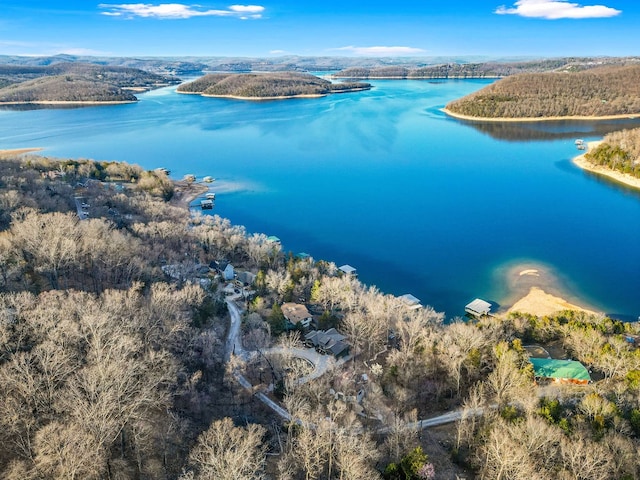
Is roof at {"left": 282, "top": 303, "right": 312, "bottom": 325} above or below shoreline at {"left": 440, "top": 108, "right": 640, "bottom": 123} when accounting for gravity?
below

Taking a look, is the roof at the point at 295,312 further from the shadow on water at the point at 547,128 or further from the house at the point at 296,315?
the shadow on water at the point at 547,128

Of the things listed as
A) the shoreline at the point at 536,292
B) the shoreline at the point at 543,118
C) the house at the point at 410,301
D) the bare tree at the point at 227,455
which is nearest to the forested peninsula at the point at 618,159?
the shoreline at the point at 536,292

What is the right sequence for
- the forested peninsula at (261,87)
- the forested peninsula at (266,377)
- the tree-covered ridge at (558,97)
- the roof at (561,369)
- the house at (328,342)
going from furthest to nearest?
the forested peninsula at (261,87)
the tree-covered ridge at (558,97)
the house at (328,342)
the roof at (561,369)
the forested peninsula at (266,377)

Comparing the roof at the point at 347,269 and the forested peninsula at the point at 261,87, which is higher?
the forested peninsula at the point at 261,87

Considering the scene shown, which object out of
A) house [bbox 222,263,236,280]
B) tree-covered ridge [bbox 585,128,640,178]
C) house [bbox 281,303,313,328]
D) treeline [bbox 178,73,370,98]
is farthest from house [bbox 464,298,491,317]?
treeline [bbox 178,73,370,98]

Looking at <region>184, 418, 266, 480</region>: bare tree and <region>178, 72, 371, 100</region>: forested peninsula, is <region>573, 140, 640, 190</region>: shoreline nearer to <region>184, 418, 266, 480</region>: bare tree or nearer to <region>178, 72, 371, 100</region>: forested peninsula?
<region>184, 418, 266, 480</region>: bare tree

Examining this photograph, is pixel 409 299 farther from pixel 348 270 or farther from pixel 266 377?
pixel 266 377

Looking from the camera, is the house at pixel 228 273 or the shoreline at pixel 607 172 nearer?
the house at pixel 228 273

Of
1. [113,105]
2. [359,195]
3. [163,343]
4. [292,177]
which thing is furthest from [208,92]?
[163,343]

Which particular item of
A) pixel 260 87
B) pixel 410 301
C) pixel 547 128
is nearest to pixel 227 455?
pixel 410 301
